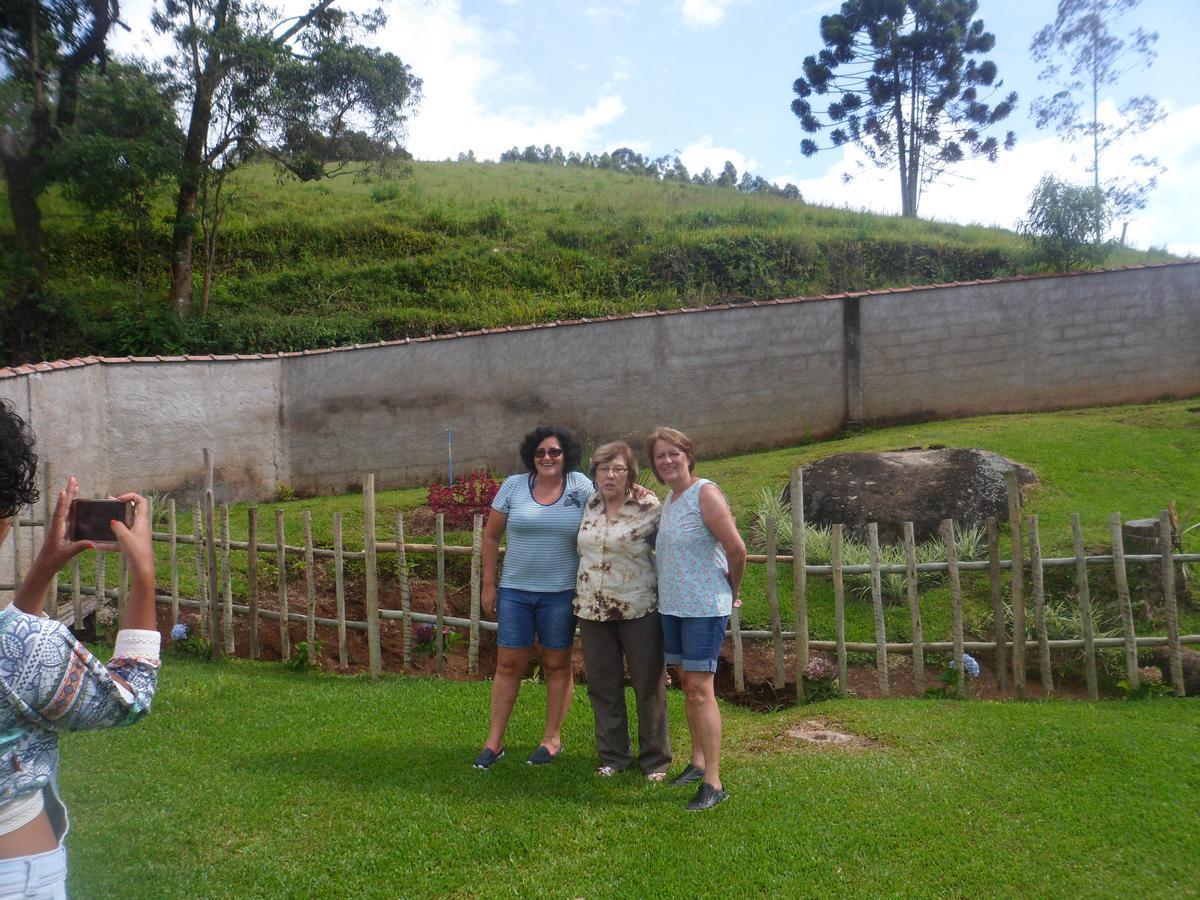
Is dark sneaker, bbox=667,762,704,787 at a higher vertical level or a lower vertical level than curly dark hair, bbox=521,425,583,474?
lower

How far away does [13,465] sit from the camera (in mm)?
1781

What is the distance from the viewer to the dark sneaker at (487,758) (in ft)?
14.2

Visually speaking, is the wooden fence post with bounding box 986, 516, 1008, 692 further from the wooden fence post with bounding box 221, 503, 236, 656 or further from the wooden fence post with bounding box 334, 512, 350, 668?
the wooden fence post with bounding box 221, 503, 236, 656

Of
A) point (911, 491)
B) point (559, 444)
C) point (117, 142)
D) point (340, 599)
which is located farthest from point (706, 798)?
point (117, 142)

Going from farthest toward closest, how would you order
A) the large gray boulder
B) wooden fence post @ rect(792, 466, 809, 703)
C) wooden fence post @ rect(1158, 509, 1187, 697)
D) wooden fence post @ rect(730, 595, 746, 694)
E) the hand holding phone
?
the large gray boulder < wooden fence post @ rect(730, 595, 746, 694) < wooden fence post @ rect(792, 466, 809, 703) < wooden fence post @ rect(1158, 509, 1187, 697) < the hand holding phone

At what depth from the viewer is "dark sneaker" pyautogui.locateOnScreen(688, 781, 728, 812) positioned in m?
3.83

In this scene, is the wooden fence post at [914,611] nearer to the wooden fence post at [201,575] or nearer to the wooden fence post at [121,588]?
the wooden fence post at [201,575]

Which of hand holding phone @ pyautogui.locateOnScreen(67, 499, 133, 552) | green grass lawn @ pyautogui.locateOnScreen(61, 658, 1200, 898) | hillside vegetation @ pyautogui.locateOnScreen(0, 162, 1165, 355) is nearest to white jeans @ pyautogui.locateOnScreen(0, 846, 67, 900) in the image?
hand holding phone @ pyautogui.locateOnScreen(67, 499, 133, 552)

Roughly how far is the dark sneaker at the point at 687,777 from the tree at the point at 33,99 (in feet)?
39.7

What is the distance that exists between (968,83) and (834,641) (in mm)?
25698

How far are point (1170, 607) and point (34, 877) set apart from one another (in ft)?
17.9

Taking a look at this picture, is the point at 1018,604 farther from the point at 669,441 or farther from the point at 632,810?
the point at 632,810

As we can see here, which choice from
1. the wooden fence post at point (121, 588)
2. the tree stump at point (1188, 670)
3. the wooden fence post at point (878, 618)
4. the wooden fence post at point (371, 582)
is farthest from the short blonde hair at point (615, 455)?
the wooden fence post at point (121, 588)

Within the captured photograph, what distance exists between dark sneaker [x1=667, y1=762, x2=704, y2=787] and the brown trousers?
12 cm
